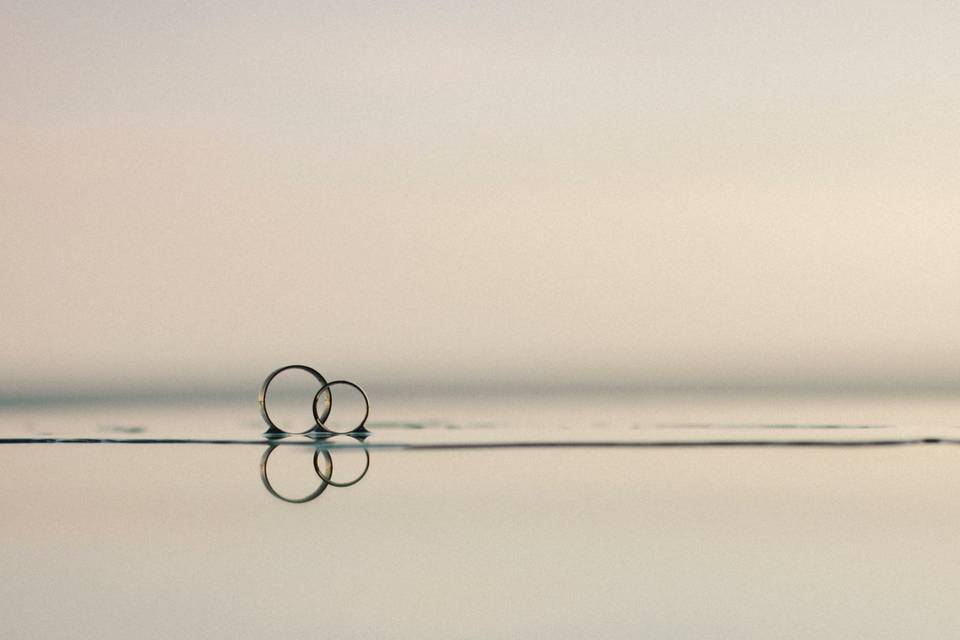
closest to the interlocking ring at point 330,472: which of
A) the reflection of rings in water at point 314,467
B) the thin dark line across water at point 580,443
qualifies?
the reflection of rings in water at point 314,467

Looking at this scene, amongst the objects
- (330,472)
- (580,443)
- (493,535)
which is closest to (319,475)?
(330,472)

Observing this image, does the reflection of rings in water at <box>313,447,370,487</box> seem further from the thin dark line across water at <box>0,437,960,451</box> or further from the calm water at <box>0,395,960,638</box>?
the thin dark line across water at <box>0,437,960,451</box>

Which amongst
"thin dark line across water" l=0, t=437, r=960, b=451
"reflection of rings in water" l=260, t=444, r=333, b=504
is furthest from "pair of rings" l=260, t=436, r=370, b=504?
"thin dark line across water" l=0, t=437, r=960, b=451

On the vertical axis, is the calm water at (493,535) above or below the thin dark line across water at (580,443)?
below

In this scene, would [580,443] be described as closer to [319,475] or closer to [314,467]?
[314,467]

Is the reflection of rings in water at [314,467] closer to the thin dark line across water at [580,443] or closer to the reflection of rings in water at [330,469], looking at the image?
the reflection of rings in water at [330,469]

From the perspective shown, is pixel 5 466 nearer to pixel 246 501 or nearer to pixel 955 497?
pixel 246 501

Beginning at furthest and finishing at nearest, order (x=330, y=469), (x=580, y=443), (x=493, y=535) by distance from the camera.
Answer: (x=580, y=443), (x=330, y=469), (x=493, y=535)

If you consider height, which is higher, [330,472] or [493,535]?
[330,472]
